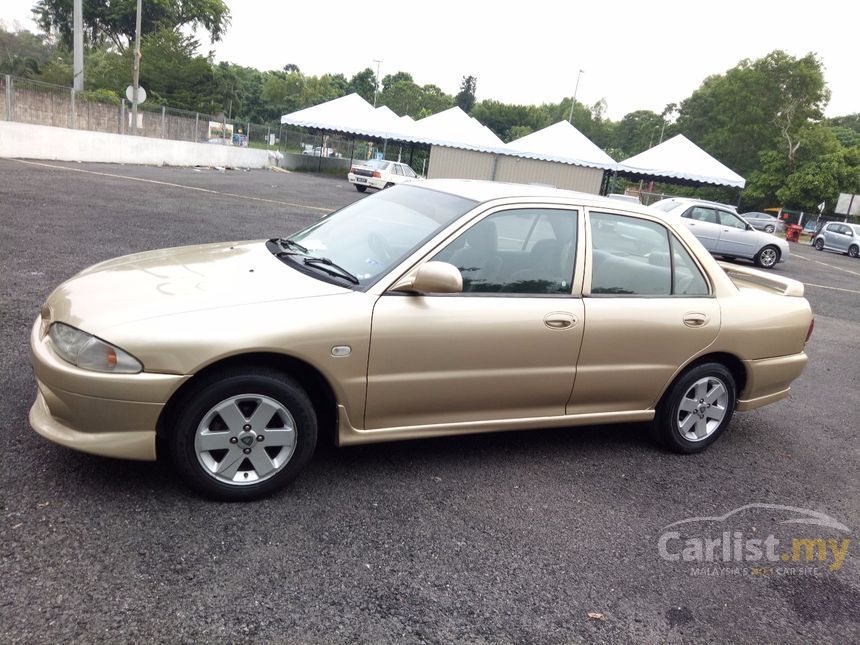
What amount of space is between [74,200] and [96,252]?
15.4 feet

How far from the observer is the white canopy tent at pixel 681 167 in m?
25.2

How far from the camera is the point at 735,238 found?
17625mm

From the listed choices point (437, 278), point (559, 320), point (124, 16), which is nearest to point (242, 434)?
point (437, 278)

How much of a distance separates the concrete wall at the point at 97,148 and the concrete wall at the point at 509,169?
11.1 meters

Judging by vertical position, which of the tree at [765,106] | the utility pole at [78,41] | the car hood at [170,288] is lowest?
the car hood at [170,288]

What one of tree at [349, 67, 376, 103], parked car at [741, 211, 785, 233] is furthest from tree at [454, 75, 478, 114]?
parked car at [741, 211, 785, 233]

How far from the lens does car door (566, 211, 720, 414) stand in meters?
3.84

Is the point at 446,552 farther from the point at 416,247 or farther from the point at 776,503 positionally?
the point at 776,503

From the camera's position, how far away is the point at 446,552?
297 cm

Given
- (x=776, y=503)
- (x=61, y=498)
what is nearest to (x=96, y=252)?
(x=61, y=498)

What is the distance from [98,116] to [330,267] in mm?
25740

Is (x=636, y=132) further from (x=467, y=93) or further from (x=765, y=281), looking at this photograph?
(x=765, y=281)

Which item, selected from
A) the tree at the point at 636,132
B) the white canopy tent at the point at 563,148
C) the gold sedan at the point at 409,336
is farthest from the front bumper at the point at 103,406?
the tree at the point at 636,132

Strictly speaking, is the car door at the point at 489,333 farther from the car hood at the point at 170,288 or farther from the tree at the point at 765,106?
the tree at the point at 765,106
